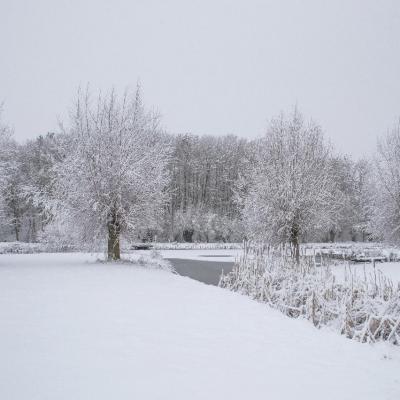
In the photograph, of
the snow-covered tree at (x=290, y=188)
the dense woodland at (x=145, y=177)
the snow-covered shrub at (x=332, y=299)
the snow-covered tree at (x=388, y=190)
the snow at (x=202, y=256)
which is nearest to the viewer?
the snow-covered shrub at (x=332, y=299)

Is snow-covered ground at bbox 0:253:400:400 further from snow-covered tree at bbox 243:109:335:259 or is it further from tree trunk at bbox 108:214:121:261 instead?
snow-covered tree at bbox 243:109:335:259

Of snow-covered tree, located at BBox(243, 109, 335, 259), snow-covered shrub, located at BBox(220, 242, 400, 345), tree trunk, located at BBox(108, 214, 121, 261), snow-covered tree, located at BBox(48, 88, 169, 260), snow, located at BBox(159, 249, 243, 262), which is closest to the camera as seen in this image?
snow-covered shrub, located at BBox(220, 242, 400, 345)

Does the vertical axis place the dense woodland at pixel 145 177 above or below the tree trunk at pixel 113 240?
above

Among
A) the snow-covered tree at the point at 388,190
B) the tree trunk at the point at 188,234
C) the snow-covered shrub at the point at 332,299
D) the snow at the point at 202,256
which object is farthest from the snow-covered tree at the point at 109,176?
the tree trunk at the point at 188,234

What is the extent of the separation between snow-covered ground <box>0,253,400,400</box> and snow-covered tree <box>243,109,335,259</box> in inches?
457

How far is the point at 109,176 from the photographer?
778 inches

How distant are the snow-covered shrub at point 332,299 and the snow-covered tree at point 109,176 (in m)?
7.91

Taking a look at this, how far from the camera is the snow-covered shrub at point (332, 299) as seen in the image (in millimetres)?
9109

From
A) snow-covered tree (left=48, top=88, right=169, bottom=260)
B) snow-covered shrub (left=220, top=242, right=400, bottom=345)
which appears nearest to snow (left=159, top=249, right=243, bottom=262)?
snow-covered tree (left=48, top=88, right=169, bottom=260)

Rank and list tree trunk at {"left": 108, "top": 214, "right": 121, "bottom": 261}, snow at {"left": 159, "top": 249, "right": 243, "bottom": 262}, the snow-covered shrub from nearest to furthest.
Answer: the snow-covered shrub, tree trunk at {"left": 108, "top": 214, "right": 121, "bottom": 261}, snow at {"left": 159, "top": 249, "right": 243, "bottom": 262}

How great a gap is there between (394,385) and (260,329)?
3173 mm

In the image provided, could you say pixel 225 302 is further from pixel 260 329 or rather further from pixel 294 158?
pixel 294 158

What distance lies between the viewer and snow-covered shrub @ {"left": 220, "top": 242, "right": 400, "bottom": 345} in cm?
911

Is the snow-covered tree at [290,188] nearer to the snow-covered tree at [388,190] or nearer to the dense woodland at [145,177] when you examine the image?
the dense woodland at [145,177]
